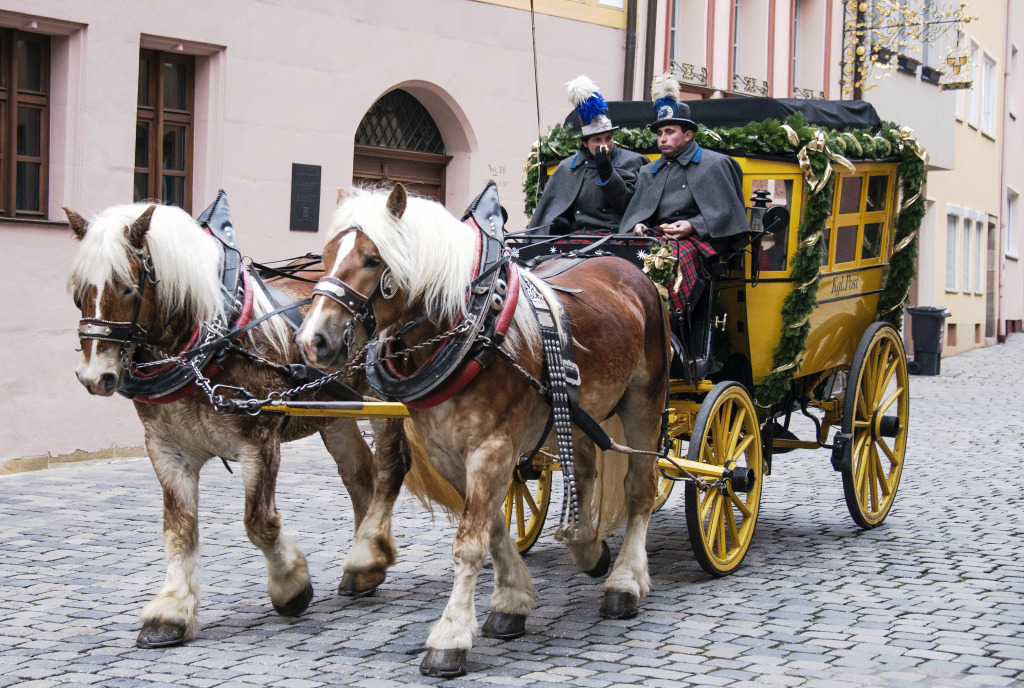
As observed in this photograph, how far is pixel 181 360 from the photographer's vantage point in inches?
198

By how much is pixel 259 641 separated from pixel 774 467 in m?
6.28

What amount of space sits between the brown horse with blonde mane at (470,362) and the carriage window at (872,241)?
2.78 m

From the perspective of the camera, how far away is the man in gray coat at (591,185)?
6848 millimetres

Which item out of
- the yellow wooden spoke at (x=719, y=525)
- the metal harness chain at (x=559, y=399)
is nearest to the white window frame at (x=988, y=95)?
the yellow wooden spoke at (x=719, y=525)

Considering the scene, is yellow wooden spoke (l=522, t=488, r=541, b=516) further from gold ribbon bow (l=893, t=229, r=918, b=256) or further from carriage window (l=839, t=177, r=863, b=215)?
gold ribbon bow (l=893, t=229, r=918, b=256)

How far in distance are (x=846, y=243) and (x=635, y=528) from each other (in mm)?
2634

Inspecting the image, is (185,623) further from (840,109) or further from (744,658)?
(840,109)

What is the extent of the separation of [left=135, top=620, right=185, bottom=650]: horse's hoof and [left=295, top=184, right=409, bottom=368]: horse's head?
1341 mm

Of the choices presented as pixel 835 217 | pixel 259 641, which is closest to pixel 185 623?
pixel 259 641

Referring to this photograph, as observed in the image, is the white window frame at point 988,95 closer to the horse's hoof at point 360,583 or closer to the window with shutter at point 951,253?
the window with shutter at point 951,253

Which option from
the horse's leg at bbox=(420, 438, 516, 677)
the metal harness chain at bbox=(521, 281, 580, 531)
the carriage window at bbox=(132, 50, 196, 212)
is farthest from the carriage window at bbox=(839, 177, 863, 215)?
the carriage window at bbox=(132, 50, 196, 212)

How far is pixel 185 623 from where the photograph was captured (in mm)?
5078

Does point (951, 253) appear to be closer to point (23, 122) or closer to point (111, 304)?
point (23, 122)

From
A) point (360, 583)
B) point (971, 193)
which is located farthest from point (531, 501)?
point (971, 193)
